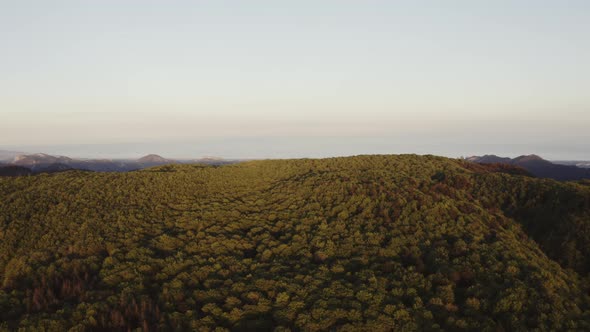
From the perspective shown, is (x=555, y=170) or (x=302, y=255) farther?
(x=555, y=170)

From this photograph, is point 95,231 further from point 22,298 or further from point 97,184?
point 97,184

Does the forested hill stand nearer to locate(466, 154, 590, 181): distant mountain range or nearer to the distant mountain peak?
locate(466, 154, 590, 181): distant mountain range

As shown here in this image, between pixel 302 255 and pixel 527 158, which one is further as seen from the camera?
pixel 527 158

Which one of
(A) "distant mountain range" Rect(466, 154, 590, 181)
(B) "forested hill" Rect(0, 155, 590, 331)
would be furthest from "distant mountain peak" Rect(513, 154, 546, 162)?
(B) "forested hill" Rect(0, 155, 590, 331)

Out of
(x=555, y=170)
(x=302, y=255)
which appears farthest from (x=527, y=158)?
(x=302, y=255)

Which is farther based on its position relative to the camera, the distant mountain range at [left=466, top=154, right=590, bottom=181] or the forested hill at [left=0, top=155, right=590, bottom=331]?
the distant mountain range at [left=466, top=154, right=590, bottom=181]

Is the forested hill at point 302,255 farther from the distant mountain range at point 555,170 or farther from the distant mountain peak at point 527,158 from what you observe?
the distant mountain peak at point 527,158

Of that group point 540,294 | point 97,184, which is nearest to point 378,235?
point 540,294

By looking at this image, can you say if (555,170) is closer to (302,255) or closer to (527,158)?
(527,158)
